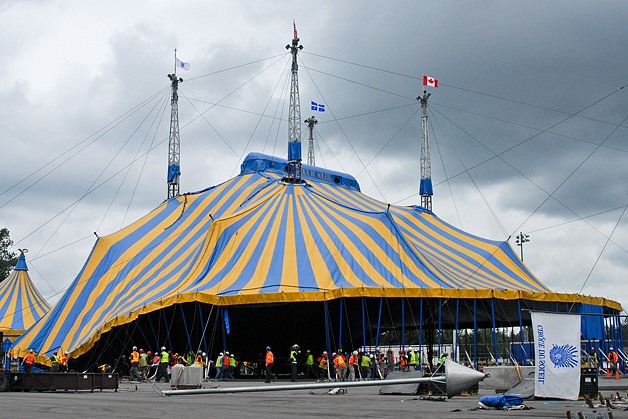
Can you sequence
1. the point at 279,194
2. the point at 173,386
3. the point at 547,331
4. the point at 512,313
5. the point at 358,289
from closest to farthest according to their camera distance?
the point at 547,331
the point at 173,386
the point at 358,289
the point at 279,194
the point at 512,313

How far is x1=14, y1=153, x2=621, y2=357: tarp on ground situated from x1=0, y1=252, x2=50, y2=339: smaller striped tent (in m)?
9.18

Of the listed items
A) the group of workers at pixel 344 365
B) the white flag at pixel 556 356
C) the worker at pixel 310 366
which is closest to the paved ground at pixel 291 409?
the white flag at pixel 556 356

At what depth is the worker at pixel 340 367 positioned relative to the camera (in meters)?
20.7

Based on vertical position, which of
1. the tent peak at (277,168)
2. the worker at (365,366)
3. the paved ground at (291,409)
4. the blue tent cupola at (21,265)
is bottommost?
the paved ground at (291,409)

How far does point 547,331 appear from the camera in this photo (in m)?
11.7

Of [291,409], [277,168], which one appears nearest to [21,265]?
[277,168]

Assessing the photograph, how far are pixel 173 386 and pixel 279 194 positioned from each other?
1171 cm

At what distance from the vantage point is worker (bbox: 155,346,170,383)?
899 inches

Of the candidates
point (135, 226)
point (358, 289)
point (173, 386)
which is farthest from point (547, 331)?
point (135, 226)

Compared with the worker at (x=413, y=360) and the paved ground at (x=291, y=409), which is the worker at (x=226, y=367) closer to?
the worker at (x=413, y=360)

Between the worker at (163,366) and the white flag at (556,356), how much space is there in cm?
1354

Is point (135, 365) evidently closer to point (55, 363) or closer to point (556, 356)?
point (55, 363)

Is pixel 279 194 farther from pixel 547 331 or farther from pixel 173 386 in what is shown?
pixel 547 331

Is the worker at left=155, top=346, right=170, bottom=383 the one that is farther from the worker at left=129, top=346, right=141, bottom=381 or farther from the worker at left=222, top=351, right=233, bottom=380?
the worker at left=222, top=351, right=233, bottom=380
